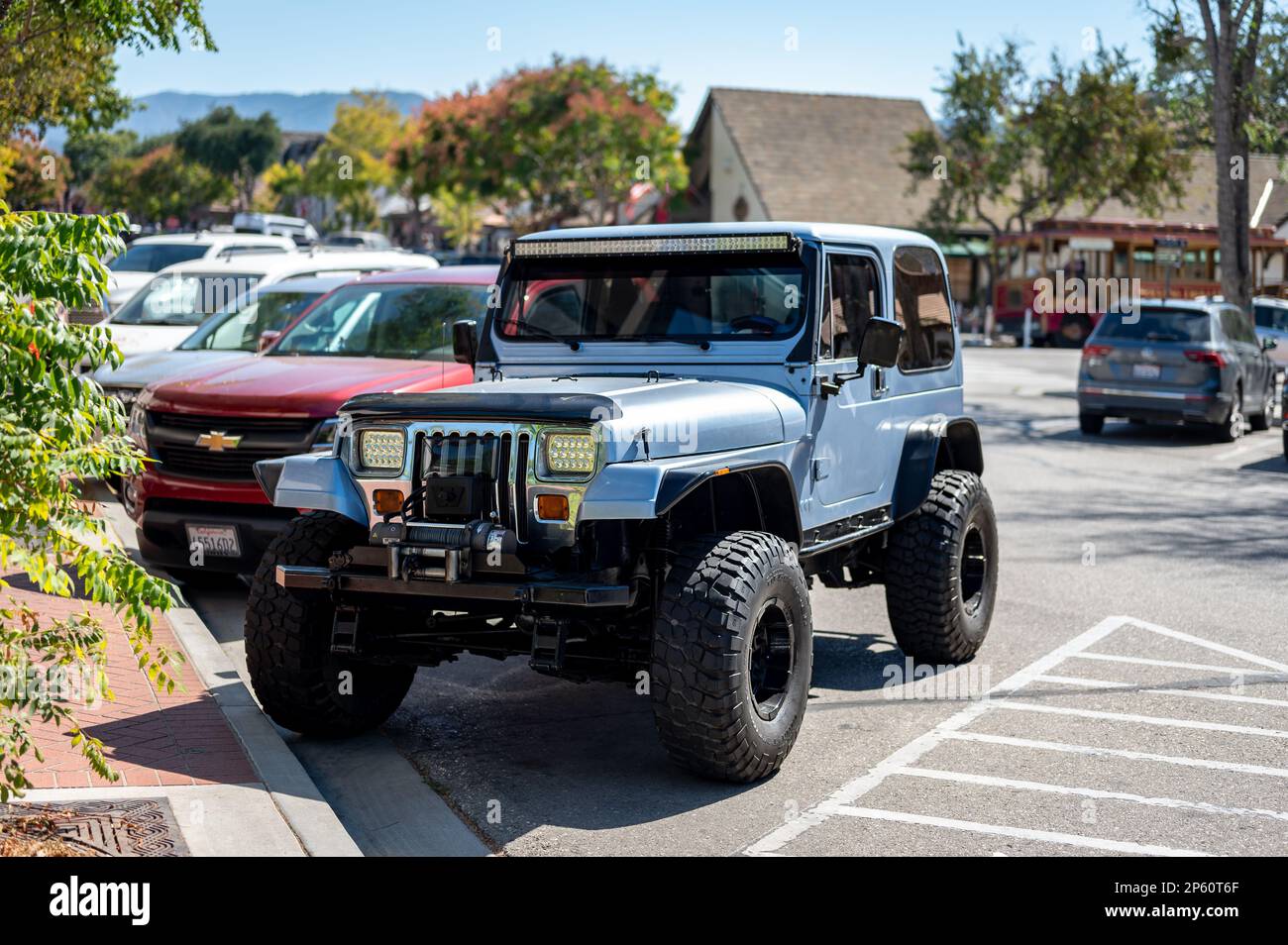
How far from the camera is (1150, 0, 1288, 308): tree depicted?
2261cm

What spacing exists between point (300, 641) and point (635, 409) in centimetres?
167

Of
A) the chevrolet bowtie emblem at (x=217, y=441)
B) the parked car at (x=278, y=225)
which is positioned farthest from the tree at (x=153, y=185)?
the chevrolet bowtie emblem at (x=217, y=441)

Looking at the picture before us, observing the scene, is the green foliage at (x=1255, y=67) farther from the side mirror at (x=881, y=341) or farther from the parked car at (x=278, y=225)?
the parked car at (x=278, y=225)

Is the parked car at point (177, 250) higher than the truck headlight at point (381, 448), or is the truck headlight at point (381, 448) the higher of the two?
the parked car at point (177, 250)

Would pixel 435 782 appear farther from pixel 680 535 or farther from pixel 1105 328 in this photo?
pixel 1105 328

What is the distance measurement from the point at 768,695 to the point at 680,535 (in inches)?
28.8

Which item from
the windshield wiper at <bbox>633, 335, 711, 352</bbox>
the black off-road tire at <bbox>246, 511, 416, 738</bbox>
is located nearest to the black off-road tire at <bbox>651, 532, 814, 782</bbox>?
the windshield wiper at <bbox>633, 335, 711, 352</bbox>

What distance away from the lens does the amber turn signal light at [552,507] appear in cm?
568

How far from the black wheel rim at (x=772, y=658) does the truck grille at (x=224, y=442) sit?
145 inches

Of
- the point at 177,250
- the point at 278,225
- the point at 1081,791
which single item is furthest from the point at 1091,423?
the point at 278,225

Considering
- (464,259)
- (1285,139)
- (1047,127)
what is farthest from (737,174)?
(1285,139)

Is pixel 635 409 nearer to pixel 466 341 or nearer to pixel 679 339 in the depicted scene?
pixel 679 339

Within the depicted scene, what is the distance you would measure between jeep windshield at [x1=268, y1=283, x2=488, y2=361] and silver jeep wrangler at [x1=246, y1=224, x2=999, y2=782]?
2.63m
